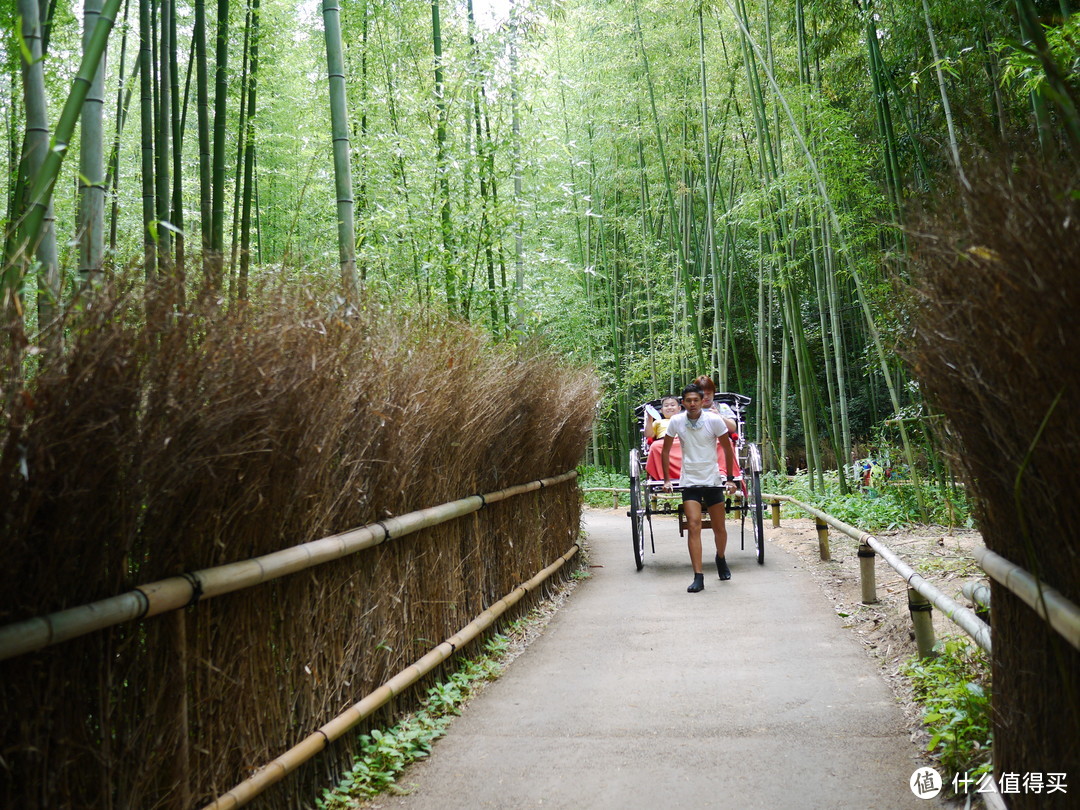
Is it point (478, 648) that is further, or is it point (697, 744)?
point (478, 648)

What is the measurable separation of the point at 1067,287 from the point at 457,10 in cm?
761

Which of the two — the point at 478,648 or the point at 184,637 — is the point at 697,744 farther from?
the point at 184,637

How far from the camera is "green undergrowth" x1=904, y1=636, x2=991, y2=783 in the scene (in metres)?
2.54

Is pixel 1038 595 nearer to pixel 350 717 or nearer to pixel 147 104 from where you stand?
pixel 350 717

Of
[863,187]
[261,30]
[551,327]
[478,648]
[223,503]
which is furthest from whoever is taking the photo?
[551,327]

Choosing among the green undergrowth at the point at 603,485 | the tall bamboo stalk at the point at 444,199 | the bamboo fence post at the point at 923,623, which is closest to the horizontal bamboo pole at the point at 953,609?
the bamboo fence post at the point at 923,623

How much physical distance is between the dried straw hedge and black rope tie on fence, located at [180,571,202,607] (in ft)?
5.59

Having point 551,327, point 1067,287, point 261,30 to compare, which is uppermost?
point 261,30

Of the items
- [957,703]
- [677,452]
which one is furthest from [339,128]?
[677,452]

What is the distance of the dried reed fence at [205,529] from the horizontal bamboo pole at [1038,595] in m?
1.71

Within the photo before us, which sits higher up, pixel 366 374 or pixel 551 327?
pixel 551 327

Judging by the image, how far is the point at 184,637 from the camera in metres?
2.10

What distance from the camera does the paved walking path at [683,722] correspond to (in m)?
2.73

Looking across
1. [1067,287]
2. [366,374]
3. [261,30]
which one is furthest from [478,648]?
[261,30]
